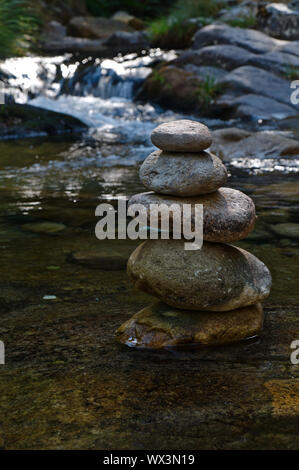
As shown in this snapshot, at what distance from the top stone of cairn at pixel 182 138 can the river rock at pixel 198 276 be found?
529 millimetres

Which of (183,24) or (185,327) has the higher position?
(183,24)

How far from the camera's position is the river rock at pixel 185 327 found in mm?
3463

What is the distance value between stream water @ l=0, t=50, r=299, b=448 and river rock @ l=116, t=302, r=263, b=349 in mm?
158

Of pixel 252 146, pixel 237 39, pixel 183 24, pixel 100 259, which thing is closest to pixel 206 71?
pixel 237 39

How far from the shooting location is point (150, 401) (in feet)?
9.28

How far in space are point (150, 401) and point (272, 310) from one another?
4.47 ft

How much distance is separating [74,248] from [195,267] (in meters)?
1.96

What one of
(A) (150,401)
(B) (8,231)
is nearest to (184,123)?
(A) (150,401)

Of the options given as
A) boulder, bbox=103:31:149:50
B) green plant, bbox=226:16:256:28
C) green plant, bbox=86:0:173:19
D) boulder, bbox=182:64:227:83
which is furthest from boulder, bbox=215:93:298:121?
green plant, bbox=86:0:173:19

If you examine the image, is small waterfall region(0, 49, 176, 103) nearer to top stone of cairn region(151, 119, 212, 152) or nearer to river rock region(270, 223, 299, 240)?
river rock region(270, 223, 299, 240)

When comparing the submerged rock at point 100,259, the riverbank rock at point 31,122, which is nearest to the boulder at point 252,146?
the riverbank rock at point 31,122

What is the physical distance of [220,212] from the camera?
3.54m

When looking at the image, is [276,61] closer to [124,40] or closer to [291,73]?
[291,73]

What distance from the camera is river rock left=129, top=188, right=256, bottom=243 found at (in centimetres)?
351
